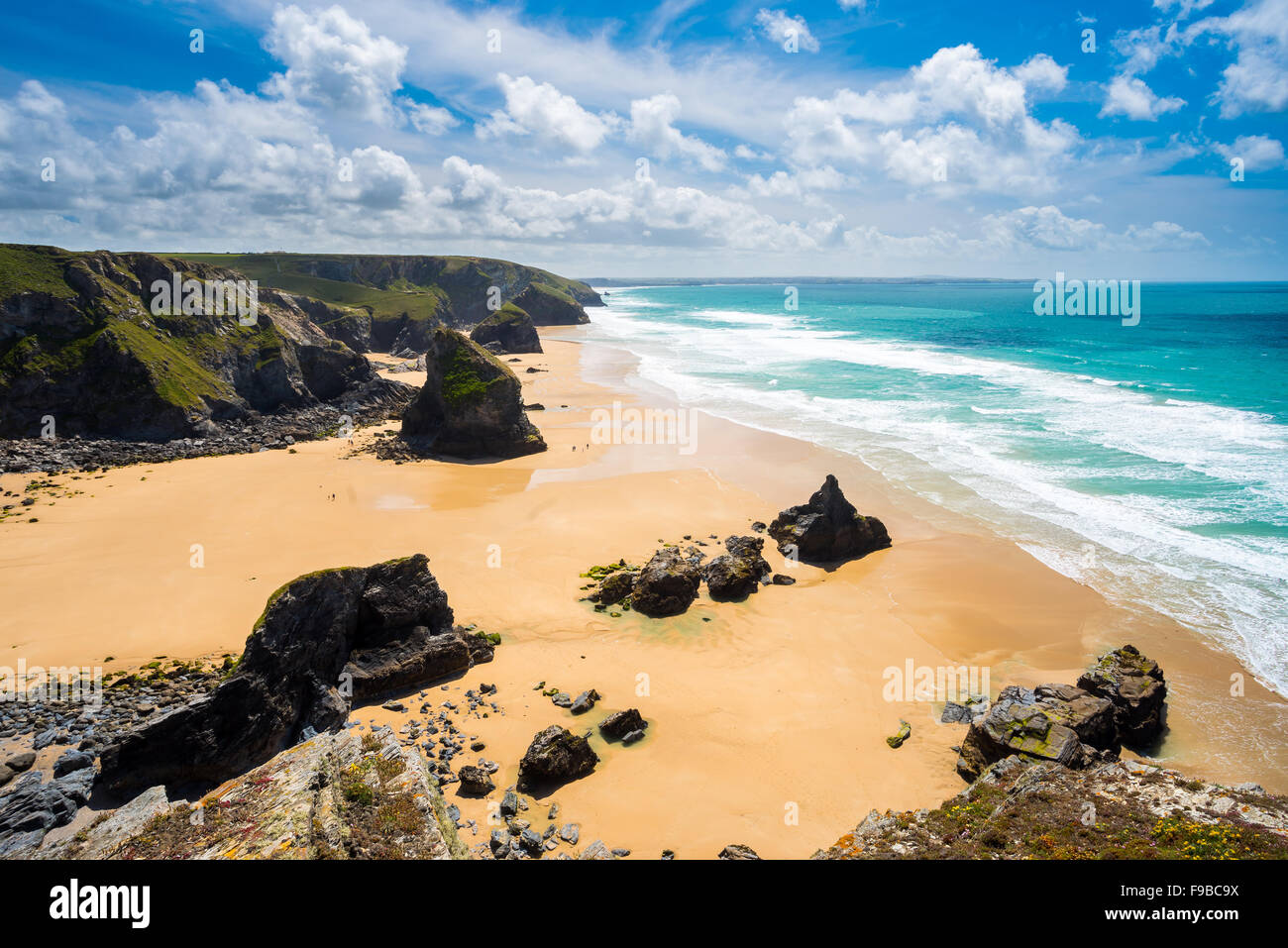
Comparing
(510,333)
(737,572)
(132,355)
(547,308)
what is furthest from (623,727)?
(547,308)

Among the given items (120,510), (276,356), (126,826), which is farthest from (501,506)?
(276,356)

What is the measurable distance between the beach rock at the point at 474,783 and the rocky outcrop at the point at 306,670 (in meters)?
3.79

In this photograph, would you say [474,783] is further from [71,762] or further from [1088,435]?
[1088,435]

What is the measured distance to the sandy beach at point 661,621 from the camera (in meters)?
14.6

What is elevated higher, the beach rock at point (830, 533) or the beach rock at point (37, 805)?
the beach rock at point (830, 533)

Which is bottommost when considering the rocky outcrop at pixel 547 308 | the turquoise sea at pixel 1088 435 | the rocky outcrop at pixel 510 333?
the turquoise sea at pixel 1088 435

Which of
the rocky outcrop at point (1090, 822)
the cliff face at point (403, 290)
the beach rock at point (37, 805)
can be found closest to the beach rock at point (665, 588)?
the rocky outcrop at point (1090, 822)

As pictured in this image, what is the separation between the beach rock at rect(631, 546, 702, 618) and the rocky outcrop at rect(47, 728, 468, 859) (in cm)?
1215

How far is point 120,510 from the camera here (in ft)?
99.1

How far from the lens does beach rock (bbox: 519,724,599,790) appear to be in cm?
1390

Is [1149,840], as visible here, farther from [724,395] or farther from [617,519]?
[724,395]

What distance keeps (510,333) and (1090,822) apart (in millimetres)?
95423

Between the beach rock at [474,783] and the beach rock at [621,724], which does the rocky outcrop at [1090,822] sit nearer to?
the beach rock at [621,724]

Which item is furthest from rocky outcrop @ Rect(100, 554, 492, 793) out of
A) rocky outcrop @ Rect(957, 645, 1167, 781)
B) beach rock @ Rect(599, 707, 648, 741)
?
rocky outcrop @ Rect(957, 645, 1167, 781)
